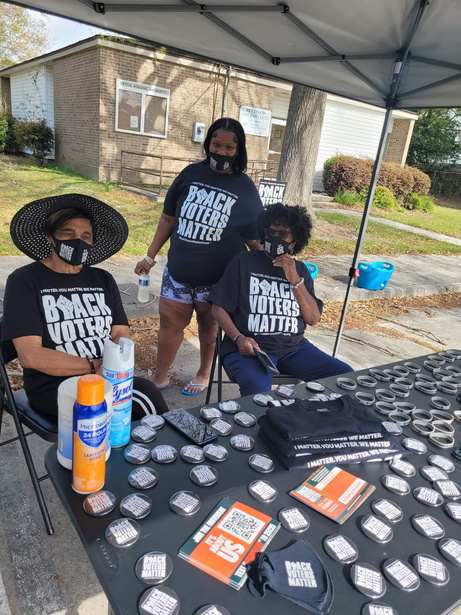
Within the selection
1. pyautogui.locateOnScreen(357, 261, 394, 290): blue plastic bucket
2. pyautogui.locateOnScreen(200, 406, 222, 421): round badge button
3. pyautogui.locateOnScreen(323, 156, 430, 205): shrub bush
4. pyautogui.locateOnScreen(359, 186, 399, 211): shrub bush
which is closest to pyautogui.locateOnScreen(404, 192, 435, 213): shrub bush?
pyautogui.locateOnScreen(323, 156, 430, 205): shrub bush

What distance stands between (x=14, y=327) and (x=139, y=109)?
11.8m

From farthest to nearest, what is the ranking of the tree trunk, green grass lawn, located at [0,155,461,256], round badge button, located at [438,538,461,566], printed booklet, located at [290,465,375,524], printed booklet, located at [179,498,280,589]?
green grass lawn, located at [0,155,461,256] → the tree trunk → printed booklet, located at [290,465,375,524] → round badge button, located at [438,538,461,566] → printed booklet, located at [179,498,280,589]

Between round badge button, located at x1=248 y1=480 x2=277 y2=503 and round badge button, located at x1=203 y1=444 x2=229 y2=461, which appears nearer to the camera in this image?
round badge button, located at x1=248 y1=480 x2=277 y2=503

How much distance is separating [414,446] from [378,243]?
8.72m

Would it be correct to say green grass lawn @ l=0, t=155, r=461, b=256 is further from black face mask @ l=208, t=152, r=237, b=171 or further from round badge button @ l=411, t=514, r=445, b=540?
round badge button @ l=411, t=514, r=445, b=540

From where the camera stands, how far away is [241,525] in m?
1.07

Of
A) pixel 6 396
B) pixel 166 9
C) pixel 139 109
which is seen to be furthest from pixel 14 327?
pixel 139 109

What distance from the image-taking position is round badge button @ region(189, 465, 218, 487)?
1.20 m

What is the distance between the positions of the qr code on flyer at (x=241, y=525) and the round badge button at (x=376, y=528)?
274 millimetres

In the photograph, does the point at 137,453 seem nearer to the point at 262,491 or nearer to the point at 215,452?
the point at 215,452

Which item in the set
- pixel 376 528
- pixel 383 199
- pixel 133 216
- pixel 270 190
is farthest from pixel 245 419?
pixel 383 199

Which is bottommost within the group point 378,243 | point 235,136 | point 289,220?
point 378,243

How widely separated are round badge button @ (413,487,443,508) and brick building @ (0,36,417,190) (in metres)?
9.97

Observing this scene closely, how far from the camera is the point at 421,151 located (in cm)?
2573
